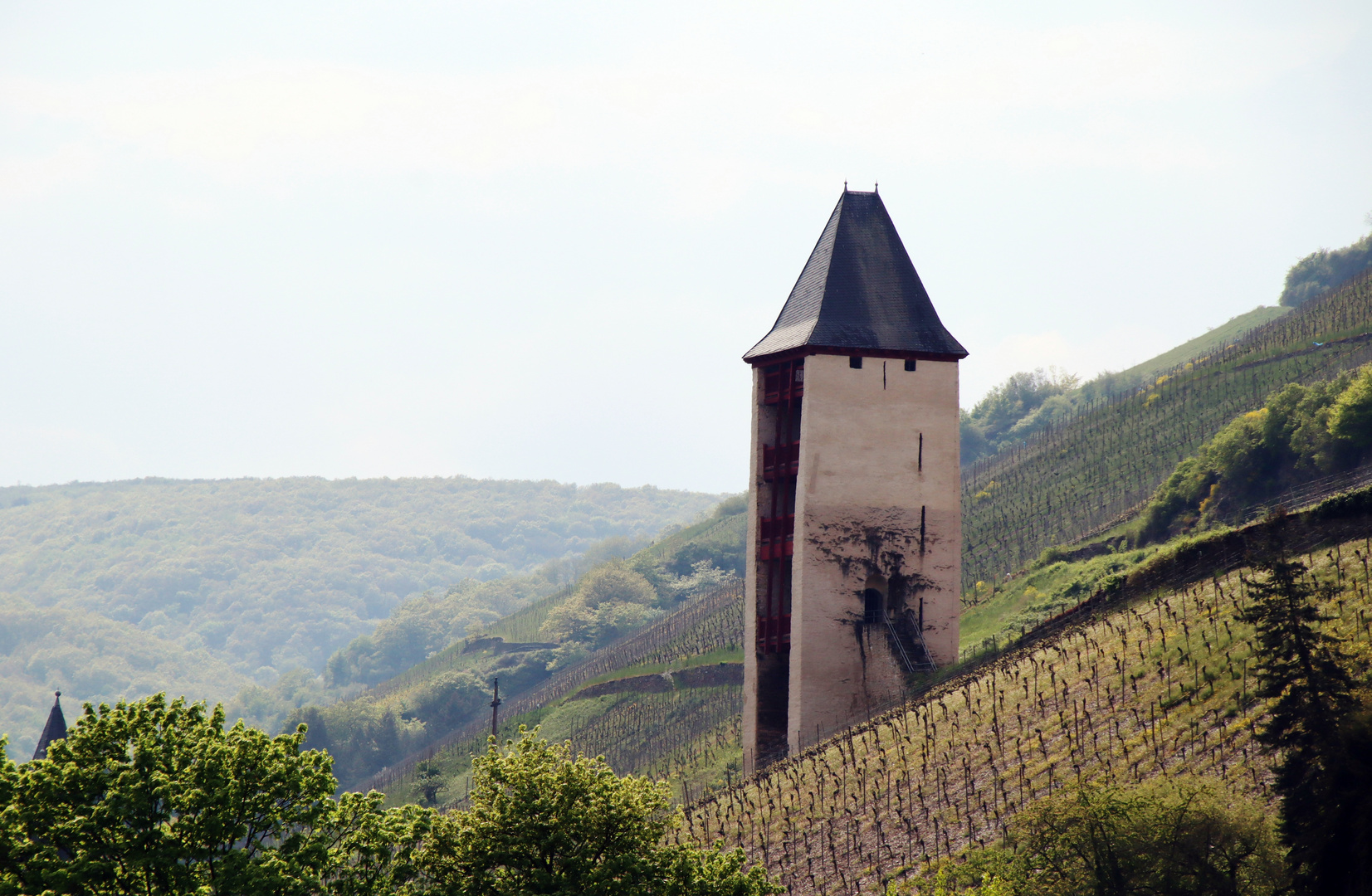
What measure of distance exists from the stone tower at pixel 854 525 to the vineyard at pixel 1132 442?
2808 cm

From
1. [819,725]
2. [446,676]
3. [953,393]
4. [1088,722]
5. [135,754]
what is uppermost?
[953,393]

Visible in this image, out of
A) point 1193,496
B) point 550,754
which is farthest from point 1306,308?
point 550,754

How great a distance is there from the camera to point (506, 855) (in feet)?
56.5

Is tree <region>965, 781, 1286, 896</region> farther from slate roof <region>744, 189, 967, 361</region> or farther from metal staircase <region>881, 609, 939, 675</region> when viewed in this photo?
slate roof <region>744, 189, 967, 361</region>

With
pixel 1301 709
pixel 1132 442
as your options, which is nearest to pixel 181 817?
pixel 1301 709

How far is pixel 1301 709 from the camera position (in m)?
18.3

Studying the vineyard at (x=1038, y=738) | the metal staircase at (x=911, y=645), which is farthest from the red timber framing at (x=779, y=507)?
the vineyard at (x=1038, y=738)

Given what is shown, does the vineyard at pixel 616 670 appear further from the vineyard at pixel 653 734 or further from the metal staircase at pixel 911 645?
the metal staircase at pixel 911 645

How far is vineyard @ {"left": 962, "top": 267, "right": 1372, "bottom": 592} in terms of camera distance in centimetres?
6981

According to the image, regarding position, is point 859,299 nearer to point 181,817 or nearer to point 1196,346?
point 181,817

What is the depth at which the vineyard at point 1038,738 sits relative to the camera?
23484mm

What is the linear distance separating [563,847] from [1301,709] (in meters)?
10.4

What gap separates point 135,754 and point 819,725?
69.5ft

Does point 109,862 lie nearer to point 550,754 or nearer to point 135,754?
point 135,754
